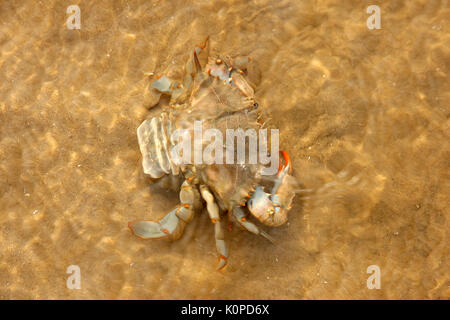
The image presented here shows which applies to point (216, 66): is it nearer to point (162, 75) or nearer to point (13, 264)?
point (162, 75)

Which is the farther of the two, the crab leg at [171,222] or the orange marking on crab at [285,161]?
the orange marking on crab at [285,161]

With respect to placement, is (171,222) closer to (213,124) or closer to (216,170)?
(216,170)

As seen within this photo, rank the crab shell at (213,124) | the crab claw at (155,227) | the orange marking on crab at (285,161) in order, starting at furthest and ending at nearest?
the orange marking on crab at (285,161) < the crab claw at (155,227) < the crab shell at (213,124)

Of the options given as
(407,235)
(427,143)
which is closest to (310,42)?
(427,143)

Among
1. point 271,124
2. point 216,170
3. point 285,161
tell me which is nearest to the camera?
point 216,170

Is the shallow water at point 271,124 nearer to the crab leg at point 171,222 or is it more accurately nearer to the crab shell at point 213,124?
the crab leg at point 171,222

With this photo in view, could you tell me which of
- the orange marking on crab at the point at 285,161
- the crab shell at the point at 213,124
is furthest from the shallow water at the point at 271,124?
the crab shell at the point at 213,124

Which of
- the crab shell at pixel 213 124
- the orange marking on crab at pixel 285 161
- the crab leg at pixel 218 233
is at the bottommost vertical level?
the crab leg at pixel 218 233

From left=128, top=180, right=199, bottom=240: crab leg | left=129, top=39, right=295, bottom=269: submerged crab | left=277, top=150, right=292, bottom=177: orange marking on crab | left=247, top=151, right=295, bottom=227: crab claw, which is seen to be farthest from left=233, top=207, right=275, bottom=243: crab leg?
left=277, top=150, right=292, bottom=177: orange marking on crab

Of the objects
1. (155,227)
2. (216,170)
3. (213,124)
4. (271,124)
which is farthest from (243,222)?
(271,124)
